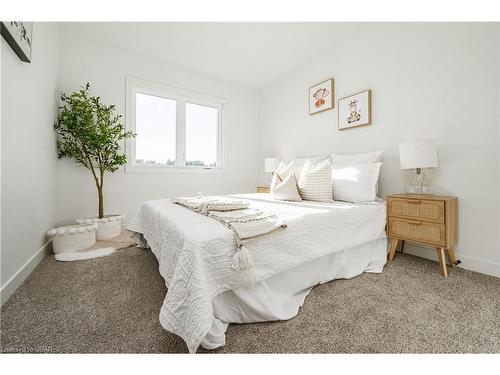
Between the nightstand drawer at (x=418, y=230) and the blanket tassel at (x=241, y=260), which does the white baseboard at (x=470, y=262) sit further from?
the blanket tassel at (x=241, y=260)

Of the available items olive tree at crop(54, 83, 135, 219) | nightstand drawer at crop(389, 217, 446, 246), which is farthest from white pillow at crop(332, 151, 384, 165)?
olive tree at crop(54, 83, 135, 219)

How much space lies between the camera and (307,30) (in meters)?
2.66

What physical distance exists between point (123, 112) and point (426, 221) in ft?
12.5

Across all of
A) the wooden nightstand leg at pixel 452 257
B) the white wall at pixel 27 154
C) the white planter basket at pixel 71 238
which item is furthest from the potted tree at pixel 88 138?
the wooden nightstand leg at pixel 452 257

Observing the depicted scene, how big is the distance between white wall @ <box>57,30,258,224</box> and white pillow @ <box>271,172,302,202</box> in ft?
6.15

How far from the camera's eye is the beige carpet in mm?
1032

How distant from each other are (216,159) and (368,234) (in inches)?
115

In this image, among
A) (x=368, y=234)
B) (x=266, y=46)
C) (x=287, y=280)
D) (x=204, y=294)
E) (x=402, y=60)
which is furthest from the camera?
(x=266, y=46)

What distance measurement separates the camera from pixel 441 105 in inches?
80.1

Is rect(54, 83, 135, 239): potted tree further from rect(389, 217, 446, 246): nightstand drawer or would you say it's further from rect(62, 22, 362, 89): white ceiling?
rect(389, 217, 446, 246): nightstand drawer

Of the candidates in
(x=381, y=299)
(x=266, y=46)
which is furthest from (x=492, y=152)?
(x=266, y=46)

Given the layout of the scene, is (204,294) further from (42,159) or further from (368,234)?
(42,159)

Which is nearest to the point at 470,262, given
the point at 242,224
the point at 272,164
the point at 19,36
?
the point at 242,224
